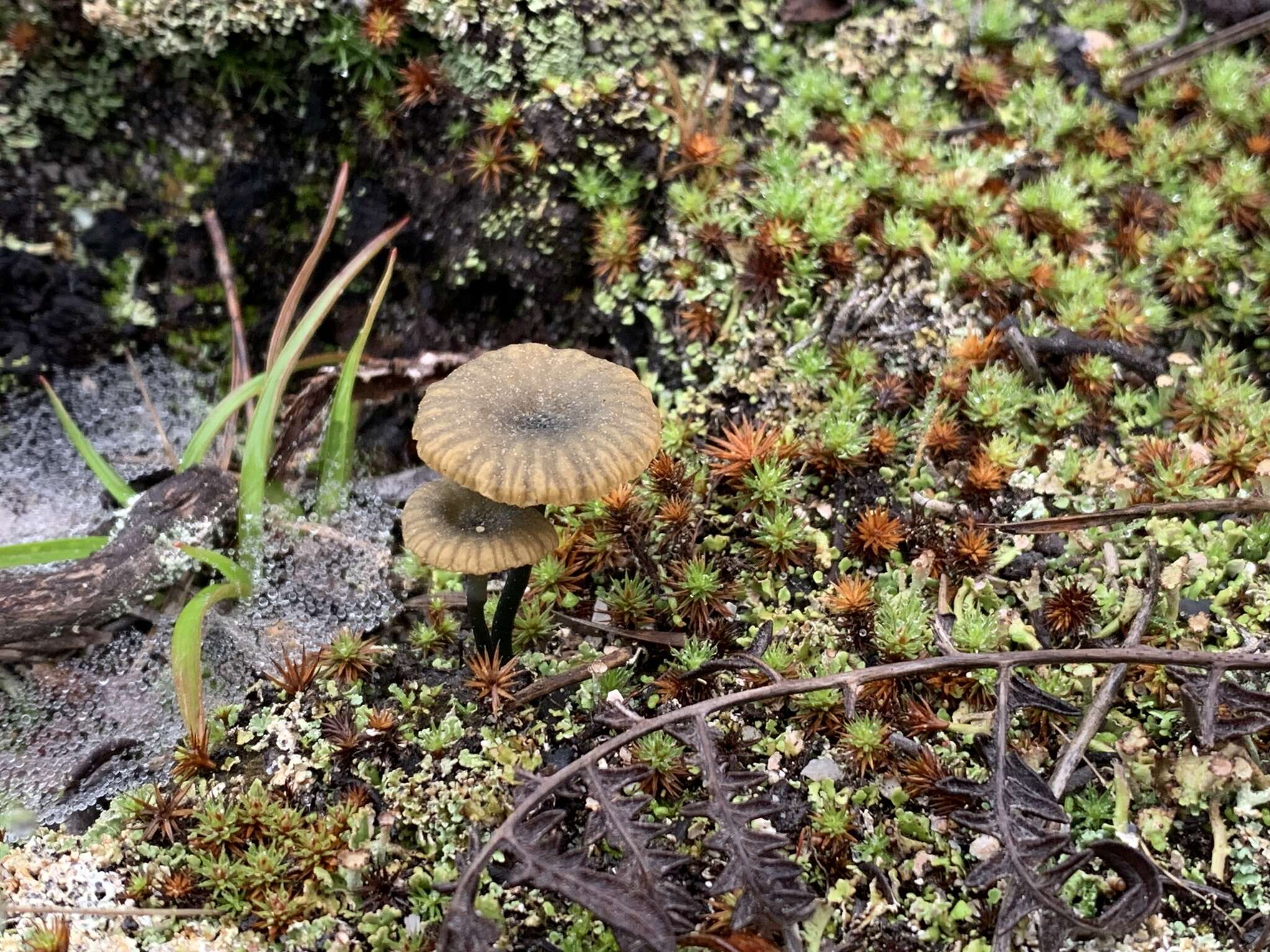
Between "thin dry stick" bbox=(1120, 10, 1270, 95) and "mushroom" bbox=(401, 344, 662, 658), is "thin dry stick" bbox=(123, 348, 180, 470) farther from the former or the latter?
"thin dry stick" bbox=(1120, 10, 1270, 95)

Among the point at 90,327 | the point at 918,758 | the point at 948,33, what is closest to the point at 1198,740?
the point at 918,758

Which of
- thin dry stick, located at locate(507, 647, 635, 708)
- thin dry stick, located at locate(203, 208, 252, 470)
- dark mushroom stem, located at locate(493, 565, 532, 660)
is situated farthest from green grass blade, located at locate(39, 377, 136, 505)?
thin dry stick, located at locate(507, 647, 635, 708)

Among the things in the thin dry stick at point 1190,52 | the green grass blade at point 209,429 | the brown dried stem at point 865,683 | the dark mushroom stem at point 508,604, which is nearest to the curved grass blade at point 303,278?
the green grass blade at point 209,429

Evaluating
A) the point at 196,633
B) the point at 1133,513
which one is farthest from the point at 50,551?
the point at 1133,513

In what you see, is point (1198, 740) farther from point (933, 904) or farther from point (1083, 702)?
point (933, 904)

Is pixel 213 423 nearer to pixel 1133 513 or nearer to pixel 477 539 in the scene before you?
pixel 477 539

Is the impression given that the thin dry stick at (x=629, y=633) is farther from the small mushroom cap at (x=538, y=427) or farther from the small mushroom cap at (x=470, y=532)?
the small mushroom cap at (x=538, y=427)
